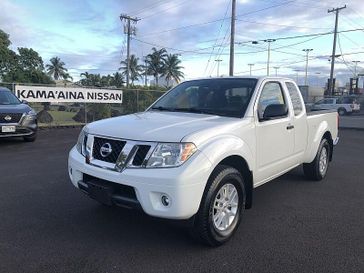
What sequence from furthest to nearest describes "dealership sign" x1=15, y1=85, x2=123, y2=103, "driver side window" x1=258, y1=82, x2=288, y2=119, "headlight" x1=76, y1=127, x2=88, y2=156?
1. "dealership sign" x1=15, y1=85, x2=123, y2=103
2. "driver side window" x1=258, y1=82, x2=288, y2=119
3. "headlight" x1=76, y1=127, x2=88, y2=156

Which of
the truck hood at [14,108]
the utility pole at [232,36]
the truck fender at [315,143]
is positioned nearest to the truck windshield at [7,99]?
the truck hood at [14,108]

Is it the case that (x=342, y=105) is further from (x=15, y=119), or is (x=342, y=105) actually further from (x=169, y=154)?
(x=169, y=154)

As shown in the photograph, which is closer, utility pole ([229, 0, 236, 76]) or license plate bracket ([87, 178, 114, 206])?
license plate bracket ([87, 178, 114, 206])

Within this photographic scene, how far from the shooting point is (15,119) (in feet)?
35.4

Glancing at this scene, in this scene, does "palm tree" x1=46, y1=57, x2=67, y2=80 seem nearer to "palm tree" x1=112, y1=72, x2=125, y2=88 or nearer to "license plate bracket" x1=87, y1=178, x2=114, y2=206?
"palm tree" x1=112, y1=72, x2=125, y2=88

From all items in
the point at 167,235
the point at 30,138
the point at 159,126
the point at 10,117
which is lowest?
the point at 167,235

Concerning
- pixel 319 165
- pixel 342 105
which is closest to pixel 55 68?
pixel 342 105

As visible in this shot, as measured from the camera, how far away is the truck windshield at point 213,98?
16.4 ft

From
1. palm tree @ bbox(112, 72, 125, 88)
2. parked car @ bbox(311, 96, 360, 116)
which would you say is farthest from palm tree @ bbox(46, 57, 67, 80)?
parked car @ bbox(311, 96, 360, 116)

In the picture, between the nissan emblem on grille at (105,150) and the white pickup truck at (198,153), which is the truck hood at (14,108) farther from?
the nissan emblem on grille at (105,150)

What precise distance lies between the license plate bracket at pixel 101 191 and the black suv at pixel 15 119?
7435mm

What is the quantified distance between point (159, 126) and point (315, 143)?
3563 millimetres

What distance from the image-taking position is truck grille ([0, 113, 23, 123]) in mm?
10547

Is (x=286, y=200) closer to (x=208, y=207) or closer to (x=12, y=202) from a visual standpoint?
(x=208, y=207)
